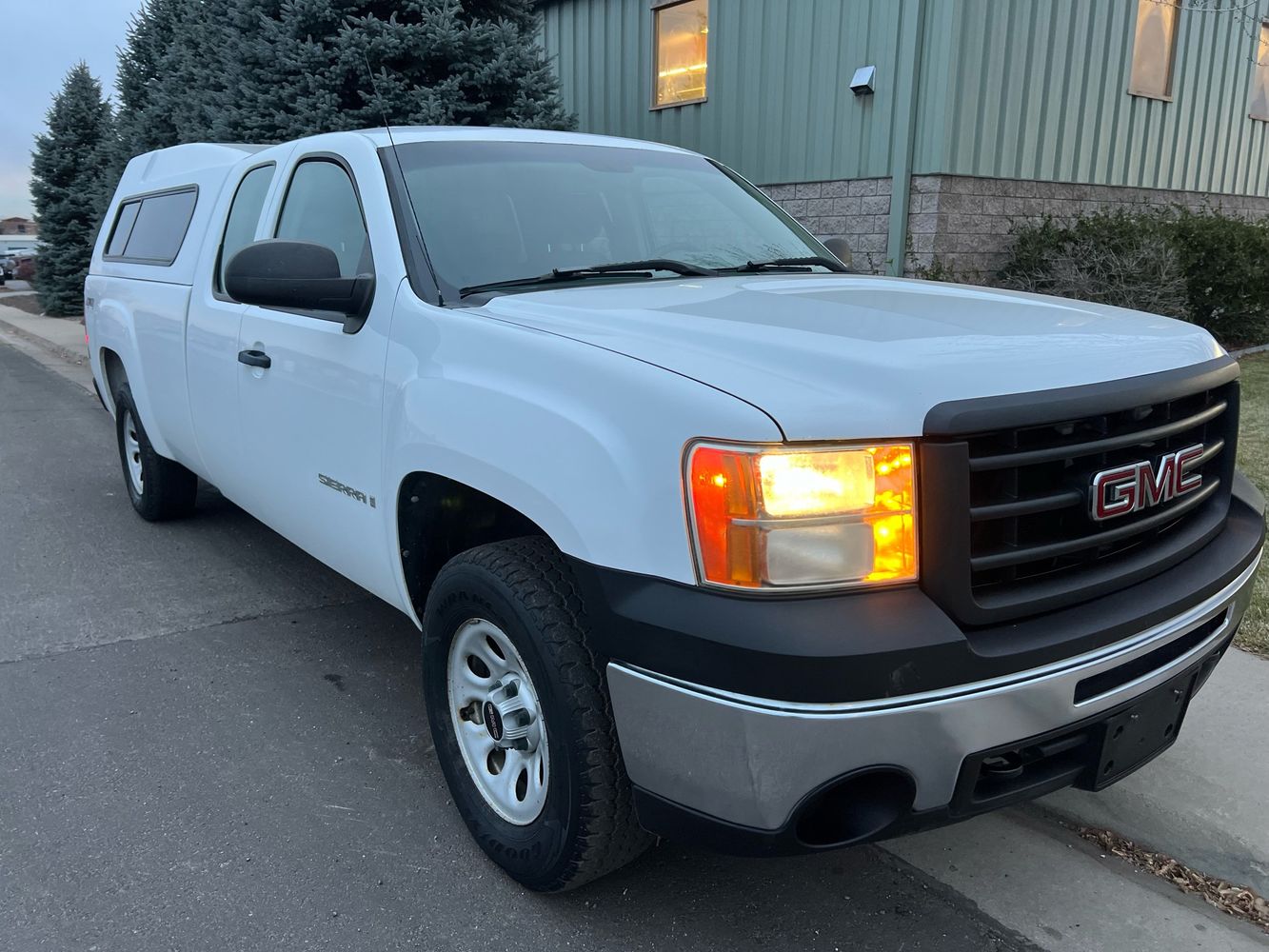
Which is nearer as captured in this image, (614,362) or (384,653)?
(614,362)

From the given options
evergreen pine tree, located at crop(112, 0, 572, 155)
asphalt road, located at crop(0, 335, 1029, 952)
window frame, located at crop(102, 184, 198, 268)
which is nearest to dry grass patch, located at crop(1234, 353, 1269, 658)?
asphalt road, located at crop(0, 335, 1029, 952)

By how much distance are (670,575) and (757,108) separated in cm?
957

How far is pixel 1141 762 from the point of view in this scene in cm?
238

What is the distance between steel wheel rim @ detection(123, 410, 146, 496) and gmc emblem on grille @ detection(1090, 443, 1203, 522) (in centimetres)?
521

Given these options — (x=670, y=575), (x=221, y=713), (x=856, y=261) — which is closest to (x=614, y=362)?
(x=670, y=575)

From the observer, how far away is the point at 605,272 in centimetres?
313

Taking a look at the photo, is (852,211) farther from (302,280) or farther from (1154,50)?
(302,280)

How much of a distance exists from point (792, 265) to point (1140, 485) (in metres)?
1.67

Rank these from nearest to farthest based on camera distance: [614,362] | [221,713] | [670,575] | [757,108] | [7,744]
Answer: [670,575], [614,362], [7,744], [221,713], [757,108]

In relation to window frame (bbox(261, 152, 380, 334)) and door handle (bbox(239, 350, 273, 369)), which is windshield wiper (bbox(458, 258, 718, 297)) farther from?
door handle (bbox(239, 350, 273, 369))

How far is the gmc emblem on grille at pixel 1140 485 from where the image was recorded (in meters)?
2.13

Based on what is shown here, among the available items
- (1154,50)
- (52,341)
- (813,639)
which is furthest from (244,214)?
(52,341)

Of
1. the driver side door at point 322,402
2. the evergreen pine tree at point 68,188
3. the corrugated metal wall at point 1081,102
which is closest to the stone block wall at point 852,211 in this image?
Result: the corrugated metal wall at point 1081,102

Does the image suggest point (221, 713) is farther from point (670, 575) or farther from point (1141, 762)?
point (1141, 762)
